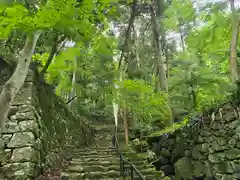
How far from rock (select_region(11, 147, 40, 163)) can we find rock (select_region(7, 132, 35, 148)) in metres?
0.12

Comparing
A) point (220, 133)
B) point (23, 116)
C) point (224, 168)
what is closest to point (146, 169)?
point (224, 168)

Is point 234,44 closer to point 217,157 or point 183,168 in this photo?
point 217,157

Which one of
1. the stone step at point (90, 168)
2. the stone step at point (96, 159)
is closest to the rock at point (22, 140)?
the stone step at point (90, 168)

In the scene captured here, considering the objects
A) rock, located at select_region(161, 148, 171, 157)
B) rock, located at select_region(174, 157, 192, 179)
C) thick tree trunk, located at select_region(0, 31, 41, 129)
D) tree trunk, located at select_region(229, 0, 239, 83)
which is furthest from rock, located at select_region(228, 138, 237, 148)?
thick tree trunk, located at select_region(0, 31, 41, 129)

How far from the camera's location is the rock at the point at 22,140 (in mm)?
5184

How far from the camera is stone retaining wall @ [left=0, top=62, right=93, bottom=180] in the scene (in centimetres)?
491

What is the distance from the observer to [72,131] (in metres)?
9.72

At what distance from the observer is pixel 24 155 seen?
5.02 meters

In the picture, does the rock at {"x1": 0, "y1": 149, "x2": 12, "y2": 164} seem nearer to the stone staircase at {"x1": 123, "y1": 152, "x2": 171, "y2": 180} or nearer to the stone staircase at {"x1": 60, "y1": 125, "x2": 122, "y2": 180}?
the stone staircase at {"x1": 60, "y1": 125, "x2": 122, "y2": 180}

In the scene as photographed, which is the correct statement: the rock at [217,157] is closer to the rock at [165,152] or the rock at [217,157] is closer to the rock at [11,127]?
the rock at [165,152]

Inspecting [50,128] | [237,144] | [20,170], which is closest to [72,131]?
[50,128]

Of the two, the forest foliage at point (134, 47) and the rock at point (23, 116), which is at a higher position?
the forest foliage at point (134, 47)

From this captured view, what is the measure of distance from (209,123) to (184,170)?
1513 millimetres

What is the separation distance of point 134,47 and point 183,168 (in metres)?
9.58
